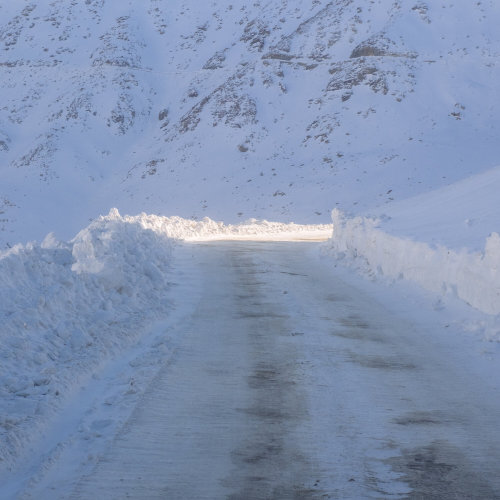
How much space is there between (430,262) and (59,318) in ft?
21.0

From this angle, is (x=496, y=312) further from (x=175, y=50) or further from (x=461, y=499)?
(x=175, y=50)

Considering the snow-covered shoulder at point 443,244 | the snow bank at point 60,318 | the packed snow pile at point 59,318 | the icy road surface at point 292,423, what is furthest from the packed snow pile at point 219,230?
the icy road surface at point 292,423

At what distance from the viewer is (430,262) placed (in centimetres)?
1161

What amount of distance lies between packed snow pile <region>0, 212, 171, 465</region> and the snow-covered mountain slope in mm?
33827

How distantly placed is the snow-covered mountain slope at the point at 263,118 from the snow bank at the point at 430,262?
87.8ft

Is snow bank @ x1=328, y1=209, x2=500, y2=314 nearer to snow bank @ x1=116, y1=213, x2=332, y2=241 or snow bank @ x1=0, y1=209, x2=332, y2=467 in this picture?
snow bank @ x1=0, y1=209, x2=332, y2=467

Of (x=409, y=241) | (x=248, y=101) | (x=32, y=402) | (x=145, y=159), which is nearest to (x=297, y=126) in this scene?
(x=248, y=101)

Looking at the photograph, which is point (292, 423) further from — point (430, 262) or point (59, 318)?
point (430, 262)

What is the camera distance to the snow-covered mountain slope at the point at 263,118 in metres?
48.8

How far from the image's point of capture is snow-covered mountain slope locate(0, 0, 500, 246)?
48812 mm

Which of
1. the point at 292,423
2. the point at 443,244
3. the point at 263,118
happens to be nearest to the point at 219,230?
the point at 443,244

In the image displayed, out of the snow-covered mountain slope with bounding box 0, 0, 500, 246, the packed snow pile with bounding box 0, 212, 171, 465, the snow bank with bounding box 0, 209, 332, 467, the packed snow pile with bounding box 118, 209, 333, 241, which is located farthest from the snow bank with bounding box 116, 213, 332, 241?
the packed snow pile with bounding box 0, 212, 171, 465

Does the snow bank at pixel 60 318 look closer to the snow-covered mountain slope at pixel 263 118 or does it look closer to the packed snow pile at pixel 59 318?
the packed snow pile at pixel 59 318

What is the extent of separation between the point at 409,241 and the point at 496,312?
13.2 feet
